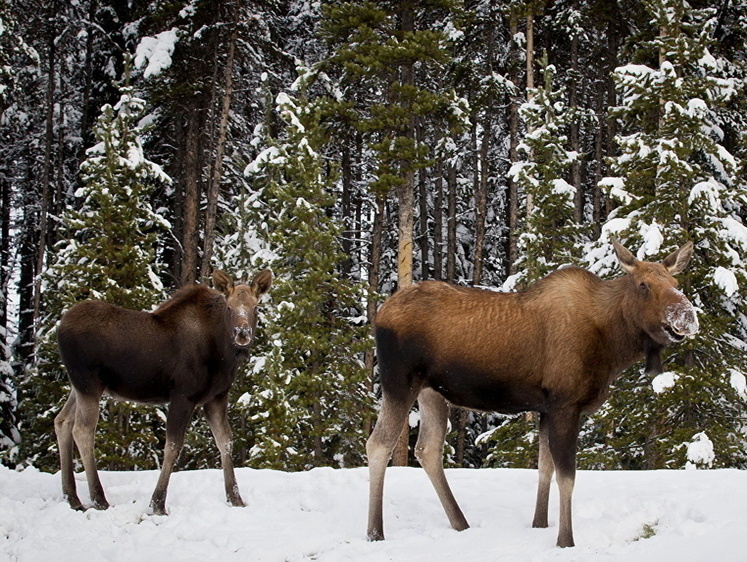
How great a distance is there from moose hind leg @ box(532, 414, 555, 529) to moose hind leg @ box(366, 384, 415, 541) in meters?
1.26

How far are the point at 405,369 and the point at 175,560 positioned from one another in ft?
8.40

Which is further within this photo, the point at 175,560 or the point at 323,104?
the point at 323,104

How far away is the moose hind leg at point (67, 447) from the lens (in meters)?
7.88

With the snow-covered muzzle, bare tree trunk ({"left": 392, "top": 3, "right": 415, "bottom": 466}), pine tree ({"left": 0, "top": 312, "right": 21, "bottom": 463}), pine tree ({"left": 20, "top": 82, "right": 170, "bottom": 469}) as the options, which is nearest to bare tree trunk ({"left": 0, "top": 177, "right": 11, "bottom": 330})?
pine tree ({"left": 0, "top": 312, "right": 21, "bottom": 463})

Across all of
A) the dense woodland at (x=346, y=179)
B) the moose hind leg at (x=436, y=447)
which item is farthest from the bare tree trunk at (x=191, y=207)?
the moose hind leg at (x=436, y=447)

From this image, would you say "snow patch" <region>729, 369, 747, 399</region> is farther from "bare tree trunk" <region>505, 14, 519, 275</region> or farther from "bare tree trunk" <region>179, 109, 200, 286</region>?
"bare tree trunk" <region>179, 109, 200, 286</region>

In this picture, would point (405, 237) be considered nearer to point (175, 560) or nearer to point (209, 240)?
point (209, 240)

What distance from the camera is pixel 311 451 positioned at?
19922 mm

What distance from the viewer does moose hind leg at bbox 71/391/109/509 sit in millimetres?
7840

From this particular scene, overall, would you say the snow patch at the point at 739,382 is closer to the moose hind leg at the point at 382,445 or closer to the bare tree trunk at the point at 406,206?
the bare tree trunk at the point at 406,206

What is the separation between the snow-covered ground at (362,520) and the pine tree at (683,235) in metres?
6.84

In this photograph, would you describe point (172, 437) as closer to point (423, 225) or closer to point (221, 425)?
point (221, 425)

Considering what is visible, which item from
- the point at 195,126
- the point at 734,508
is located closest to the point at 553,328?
the point at 734,508

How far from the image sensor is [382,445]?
676 cm
